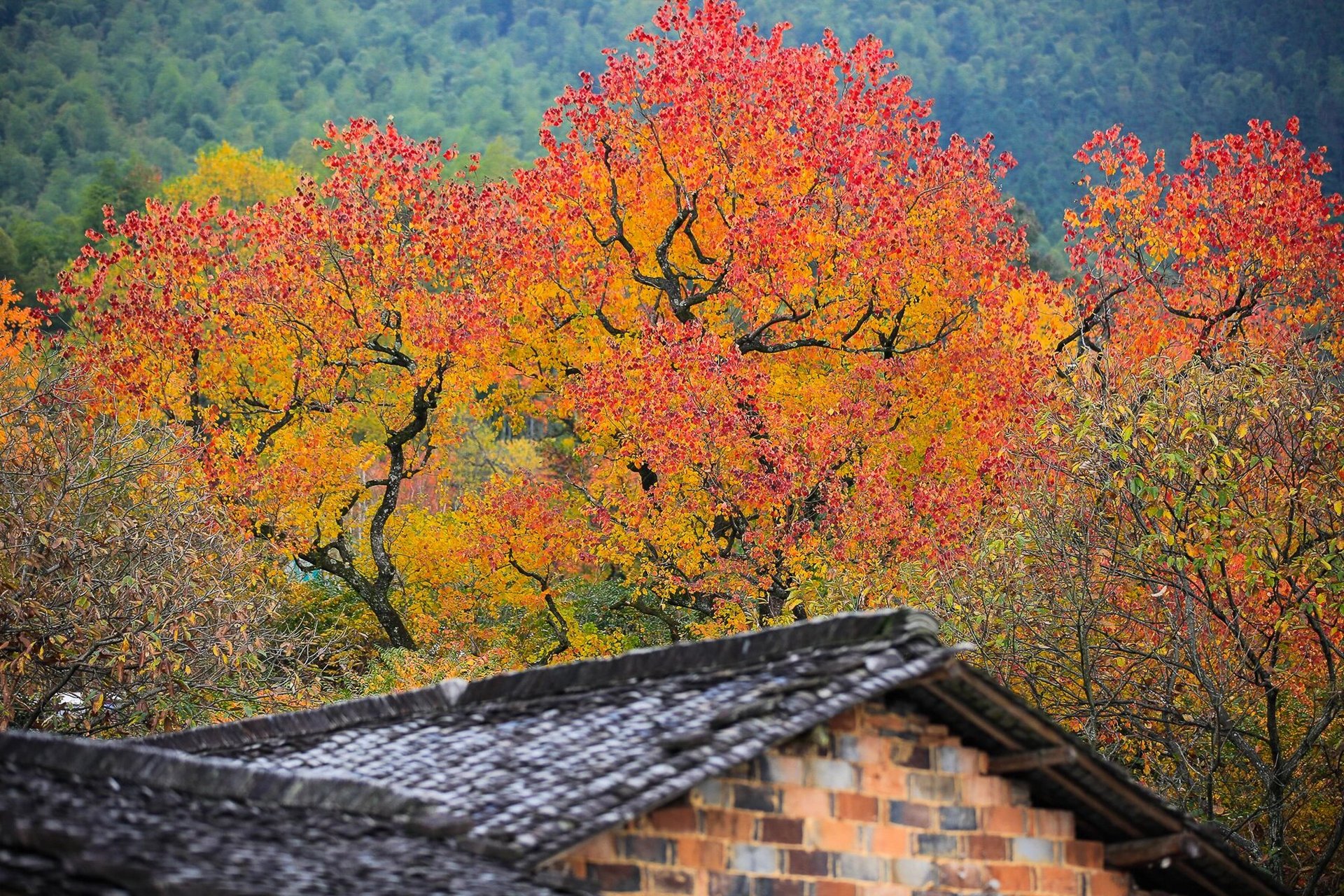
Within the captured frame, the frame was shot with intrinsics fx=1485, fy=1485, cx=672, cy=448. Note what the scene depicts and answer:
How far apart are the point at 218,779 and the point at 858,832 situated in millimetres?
4347

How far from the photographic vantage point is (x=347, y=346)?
32531mm

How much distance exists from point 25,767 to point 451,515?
2528 centimetres

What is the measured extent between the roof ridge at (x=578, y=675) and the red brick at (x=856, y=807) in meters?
1.09

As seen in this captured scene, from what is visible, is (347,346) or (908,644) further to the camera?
(347,346)

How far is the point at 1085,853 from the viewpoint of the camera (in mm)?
11492

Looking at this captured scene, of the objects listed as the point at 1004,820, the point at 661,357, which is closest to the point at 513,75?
the point at 661,357

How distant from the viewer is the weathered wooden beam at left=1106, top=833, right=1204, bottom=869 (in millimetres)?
11133

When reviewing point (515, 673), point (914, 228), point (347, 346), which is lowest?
point (515, 673)

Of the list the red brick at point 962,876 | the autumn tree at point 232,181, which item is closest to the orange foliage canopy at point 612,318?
the red brick at point 962,876

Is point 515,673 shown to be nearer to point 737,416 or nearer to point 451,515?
point 737,416

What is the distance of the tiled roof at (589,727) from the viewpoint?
9.02 meters

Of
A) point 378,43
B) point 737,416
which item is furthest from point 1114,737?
point 378,43

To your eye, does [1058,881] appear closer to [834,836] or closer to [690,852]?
[834,836]

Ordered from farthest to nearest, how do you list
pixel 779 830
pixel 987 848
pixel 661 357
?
pixel 661 357 < pixel 987 848 < pixel 779 830
